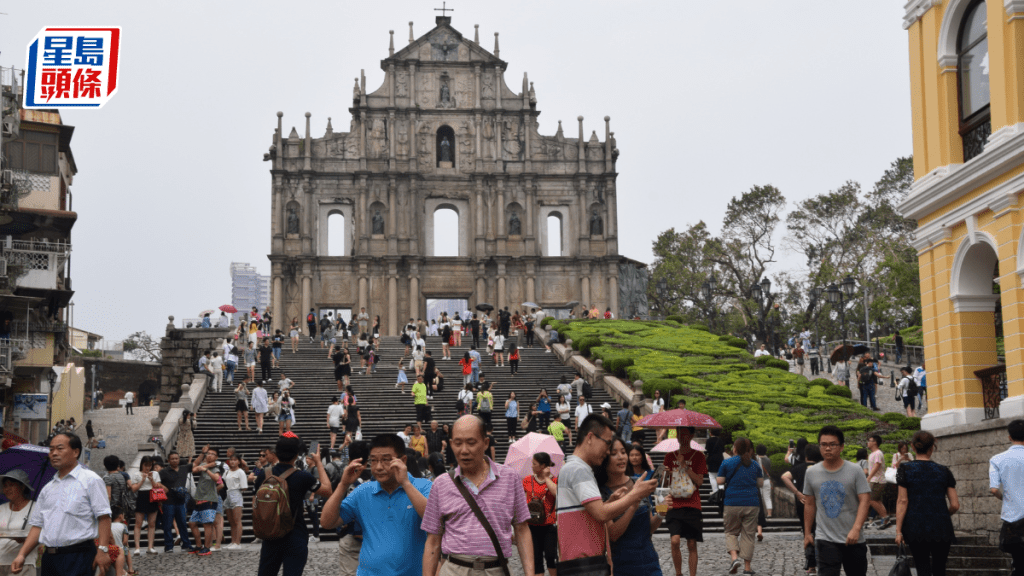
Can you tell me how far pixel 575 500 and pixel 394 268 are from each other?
42306 mm

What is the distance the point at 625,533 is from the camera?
6.73 metres

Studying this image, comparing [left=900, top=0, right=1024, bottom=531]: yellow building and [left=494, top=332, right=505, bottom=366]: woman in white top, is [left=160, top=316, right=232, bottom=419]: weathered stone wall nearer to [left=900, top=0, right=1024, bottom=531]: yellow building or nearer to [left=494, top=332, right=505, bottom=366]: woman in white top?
[left=494, top=332, right=505, bottom=366]: woman in white top

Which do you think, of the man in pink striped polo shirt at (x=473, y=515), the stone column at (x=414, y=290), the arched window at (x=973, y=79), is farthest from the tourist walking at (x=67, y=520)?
the stone column at (x=414, y=290)

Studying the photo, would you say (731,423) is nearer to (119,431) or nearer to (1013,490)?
(1013,490)

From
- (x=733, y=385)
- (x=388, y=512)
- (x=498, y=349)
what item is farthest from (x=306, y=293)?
(x=388, y=512)

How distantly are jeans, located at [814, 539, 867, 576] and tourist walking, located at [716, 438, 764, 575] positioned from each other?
3651 mm

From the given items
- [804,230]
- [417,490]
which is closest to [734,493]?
[417,490]

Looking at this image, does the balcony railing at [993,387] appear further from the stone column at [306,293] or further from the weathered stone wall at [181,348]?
the stone column at [306,293]

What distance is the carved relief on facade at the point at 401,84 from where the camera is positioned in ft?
164

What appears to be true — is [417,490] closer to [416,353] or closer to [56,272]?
[416,353]

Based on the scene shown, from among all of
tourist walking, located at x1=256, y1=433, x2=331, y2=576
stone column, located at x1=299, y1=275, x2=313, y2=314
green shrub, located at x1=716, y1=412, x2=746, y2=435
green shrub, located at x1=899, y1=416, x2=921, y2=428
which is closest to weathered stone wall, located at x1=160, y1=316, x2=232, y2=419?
stone column, located at x1=299, y1=275, x2=313, y2=314

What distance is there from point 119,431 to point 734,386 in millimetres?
22652

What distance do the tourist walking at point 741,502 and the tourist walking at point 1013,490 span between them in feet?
10.9

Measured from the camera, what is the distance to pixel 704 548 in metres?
15.6
